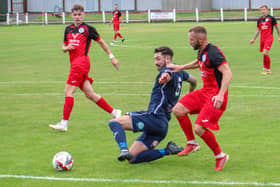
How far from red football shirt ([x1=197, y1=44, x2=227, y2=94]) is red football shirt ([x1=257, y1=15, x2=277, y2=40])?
12.6 m

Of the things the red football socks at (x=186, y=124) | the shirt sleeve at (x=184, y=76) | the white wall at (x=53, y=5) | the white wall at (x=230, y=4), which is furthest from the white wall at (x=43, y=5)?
the red football socks at (x=186, y=124)

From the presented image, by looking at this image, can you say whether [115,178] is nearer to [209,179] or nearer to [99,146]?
[209,179]

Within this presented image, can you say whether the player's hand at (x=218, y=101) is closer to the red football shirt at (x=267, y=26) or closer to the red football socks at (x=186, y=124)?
the red football socks at (x=186, y=124)

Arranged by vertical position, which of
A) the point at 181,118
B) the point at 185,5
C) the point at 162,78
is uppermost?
the point at 185,5

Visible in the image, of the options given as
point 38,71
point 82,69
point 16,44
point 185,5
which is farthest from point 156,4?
point 82,69

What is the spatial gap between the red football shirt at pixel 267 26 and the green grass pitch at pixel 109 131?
1268mm

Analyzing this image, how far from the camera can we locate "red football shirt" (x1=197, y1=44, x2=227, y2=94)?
26.1ft

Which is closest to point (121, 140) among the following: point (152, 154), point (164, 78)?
point (152, 154)

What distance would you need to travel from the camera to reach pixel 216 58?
794cm

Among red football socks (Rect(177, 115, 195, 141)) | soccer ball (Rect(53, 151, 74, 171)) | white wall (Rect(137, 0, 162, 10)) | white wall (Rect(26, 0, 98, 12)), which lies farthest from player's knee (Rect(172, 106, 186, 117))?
white wall (Rect(26, 0, 98, 12))

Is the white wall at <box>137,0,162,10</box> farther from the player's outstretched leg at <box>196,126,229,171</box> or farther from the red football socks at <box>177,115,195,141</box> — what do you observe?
the player's outstretched leg at <box>196,126,229,171</box>

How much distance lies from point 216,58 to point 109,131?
3.63 m

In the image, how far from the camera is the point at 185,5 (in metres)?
70.9

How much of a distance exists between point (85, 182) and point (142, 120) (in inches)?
52.4
